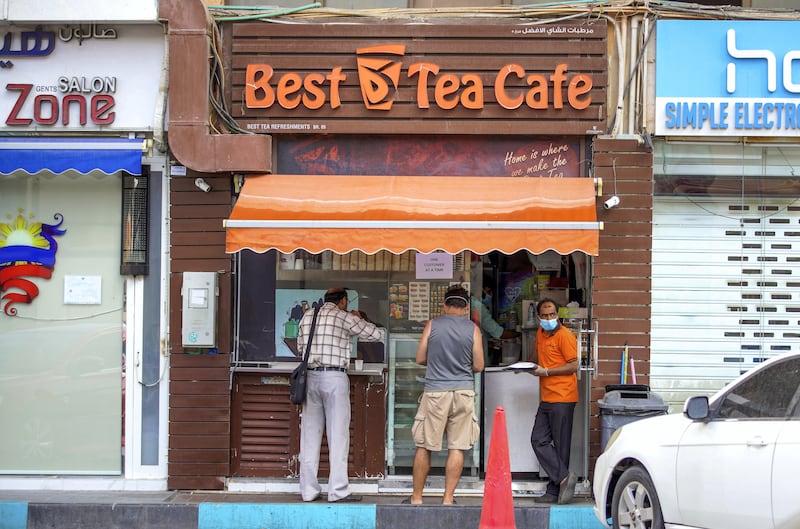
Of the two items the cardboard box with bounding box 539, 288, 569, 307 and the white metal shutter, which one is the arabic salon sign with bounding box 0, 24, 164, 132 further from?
the white metal shutter

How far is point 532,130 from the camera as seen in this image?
9.40m

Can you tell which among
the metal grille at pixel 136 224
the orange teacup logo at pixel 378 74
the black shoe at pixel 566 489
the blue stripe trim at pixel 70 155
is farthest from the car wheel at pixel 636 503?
the blue stripe trim at pixel 70 155

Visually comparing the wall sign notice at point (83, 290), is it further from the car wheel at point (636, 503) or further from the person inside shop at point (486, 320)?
the car wheel at point (636, 503)

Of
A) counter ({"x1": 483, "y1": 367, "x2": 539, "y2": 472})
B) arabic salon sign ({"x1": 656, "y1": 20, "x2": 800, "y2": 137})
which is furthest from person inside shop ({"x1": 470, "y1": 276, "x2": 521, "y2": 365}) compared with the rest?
arabic salon sign ({"x1": 656, "y1": 20, "x2": 800, "y2": 137})

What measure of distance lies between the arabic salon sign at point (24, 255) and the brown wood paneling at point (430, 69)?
2264 millimetres

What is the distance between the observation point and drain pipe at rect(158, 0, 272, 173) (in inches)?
362

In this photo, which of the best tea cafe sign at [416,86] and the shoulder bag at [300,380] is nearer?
the shoulder bag at [300,380]

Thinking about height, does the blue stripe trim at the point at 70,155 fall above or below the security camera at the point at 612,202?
above

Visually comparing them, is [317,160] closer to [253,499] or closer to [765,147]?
[253,499]

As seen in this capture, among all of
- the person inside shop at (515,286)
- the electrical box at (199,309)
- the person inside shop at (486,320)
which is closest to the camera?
the electrical box at (199,309)

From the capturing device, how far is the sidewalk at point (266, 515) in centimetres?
866

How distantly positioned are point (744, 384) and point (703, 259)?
3.58 m

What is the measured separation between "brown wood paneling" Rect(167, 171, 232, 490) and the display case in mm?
1575

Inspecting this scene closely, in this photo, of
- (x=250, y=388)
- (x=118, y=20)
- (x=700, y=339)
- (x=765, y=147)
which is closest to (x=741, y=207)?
(x=765, y=147)
